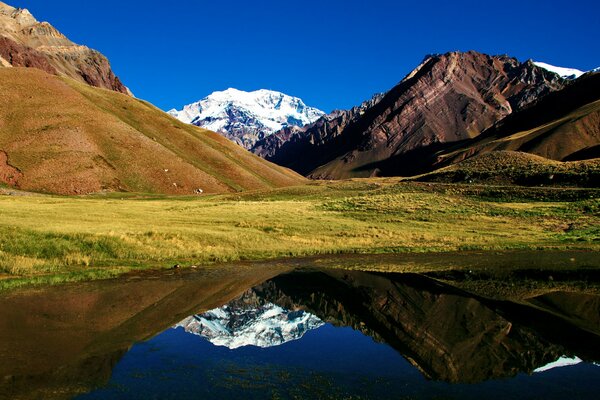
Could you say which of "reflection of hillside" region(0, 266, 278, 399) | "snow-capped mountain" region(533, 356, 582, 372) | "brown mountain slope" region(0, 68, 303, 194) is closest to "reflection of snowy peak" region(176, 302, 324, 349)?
A: "reflection of hillside" region(0, 266, 278, 399)

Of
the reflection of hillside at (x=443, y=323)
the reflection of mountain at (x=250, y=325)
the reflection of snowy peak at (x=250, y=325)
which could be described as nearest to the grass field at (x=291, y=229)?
the reflection of mountain at (x=250, y=325)

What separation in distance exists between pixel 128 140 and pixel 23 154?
30.0 meters

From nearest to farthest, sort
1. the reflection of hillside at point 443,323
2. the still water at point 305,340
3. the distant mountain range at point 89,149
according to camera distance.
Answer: the still water at point 305,340 → the reflection of hillside at point 443,323 → the distant mountain range at point 89,149

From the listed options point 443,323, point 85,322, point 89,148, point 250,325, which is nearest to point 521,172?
point 443,323

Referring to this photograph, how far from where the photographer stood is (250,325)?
2141 centimetres

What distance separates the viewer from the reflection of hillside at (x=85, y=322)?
14750 millimetres

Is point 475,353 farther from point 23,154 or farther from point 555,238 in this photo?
point 23,154

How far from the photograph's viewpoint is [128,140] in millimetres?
149125

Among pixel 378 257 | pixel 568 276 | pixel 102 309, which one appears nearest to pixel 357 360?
pixel 102 309

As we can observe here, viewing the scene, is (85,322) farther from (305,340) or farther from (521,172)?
(521,172)

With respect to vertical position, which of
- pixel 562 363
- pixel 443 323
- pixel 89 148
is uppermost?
pixel 89 148

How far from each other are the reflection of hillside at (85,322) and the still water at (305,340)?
0.19ft

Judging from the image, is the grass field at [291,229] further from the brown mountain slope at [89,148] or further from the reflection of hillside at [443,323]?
the brown mountain slope at [89,148]

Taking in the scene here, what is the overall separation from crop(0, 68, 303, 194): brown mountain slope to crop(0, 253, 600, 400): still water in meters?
105
